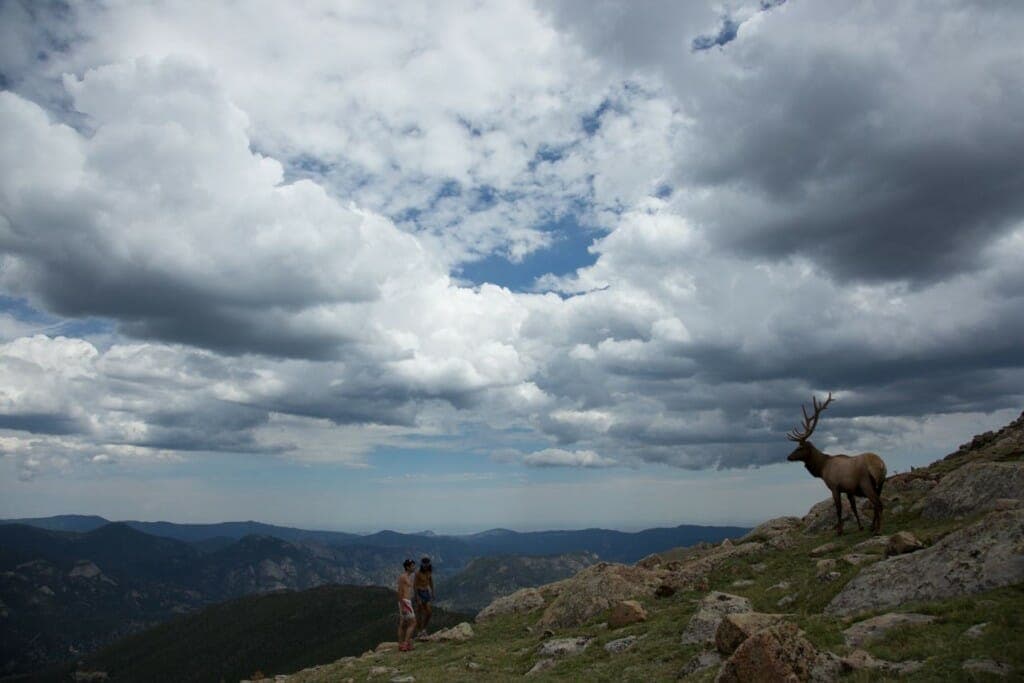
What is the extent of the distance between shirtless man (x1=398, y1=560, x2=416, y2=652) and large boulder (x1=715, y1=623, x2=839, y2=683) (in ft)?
56.0

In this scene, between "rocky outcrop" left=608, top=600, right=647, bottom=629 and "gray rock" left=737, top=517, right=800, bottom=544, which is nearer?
"rocky outcrop" left=608, top=600, right=647, bottom=629

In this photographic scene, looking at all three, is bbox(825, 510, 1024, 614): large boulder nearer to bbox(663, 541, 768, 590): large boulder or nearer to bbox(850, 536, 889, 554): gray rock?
bbox(850, 536, 889, 554): gray rock

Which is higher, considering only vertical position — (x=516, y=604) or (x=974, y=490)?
(x=974, y=490)

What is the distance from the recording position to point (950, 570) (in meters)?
14.9

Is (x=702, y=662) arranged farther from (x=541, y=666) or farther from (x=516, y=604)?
(x=516, y=604)

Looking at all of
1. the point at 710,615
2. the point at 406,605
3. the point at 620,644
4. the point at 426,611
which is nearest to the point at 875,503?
the point at 710,615

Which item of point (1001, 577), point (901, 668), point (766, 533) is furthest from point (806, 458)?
point (901, 668)

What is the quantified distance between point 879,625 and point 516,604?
940 inches

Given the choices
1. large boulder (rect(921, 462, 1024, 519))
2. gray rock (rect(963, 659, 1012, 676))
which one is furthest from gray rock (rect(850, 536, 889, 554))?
gray rock (rect(963, 659, 1012, 676))

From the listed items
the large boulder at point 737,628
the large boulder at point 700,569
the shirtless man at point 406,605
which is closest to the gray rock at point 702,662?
the large boulder at point 737,628

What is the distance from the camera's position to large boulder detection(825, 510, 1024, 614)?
13953 millimetres

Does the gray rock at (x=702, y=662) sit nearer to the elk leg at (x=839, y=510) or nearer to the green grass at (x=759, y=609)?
the green grass at (x=759, y=609)

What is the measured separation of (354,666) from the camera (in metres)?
26.6

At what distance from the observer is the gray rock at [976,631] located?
37.7 ft
